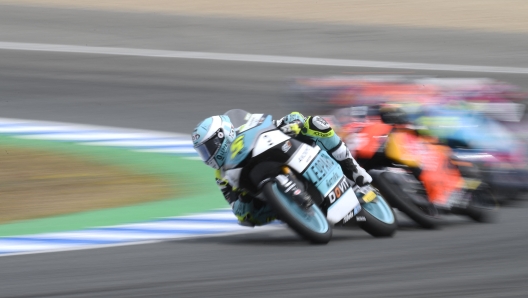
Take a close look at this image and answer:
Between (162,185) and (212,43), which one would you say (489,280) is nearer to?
(162,185)

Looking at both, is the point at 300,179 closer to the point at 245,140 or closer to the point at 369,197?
the point at 245,140

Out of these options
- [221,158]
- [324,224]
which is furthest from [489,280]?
[221,158]

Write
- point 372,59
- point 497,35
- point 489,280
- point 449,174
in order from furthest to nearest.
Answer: point 497,35 → point 372,59 → point 449,174 → point 489,280

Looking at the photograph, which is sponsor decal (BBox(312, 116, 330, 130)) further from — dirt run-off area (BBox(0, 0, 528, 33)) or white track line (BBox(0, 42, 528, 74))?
dirt run-off area (BBox(0, 0, 528, 33))

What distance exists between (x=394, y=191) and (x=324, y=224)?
2.73ft

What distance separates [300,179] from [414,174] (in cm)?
108

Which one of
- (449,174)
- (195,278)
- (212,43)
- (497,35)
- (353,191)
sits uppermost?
(212,43)

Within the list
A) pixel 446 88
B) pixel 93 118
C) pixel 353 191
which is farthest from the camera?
pixel 93 118

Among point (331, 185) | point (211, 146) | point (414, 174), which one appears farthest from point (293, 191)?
point (414, 174)

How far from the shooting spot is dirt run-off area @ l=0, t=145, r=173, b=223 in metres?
8.27

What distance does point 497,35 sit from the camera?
1780 centimetres

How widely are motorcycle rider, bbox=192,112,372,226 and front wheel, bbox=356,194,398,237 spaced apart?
0.59 ft

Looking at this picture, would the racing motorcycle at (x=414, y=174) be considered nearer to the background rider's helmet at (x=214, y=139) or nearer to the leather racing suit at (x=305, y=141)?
the leather racing suit at (x=305, y=141)

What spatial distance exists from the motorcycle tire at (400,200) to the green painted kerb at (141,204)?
1.78 m
